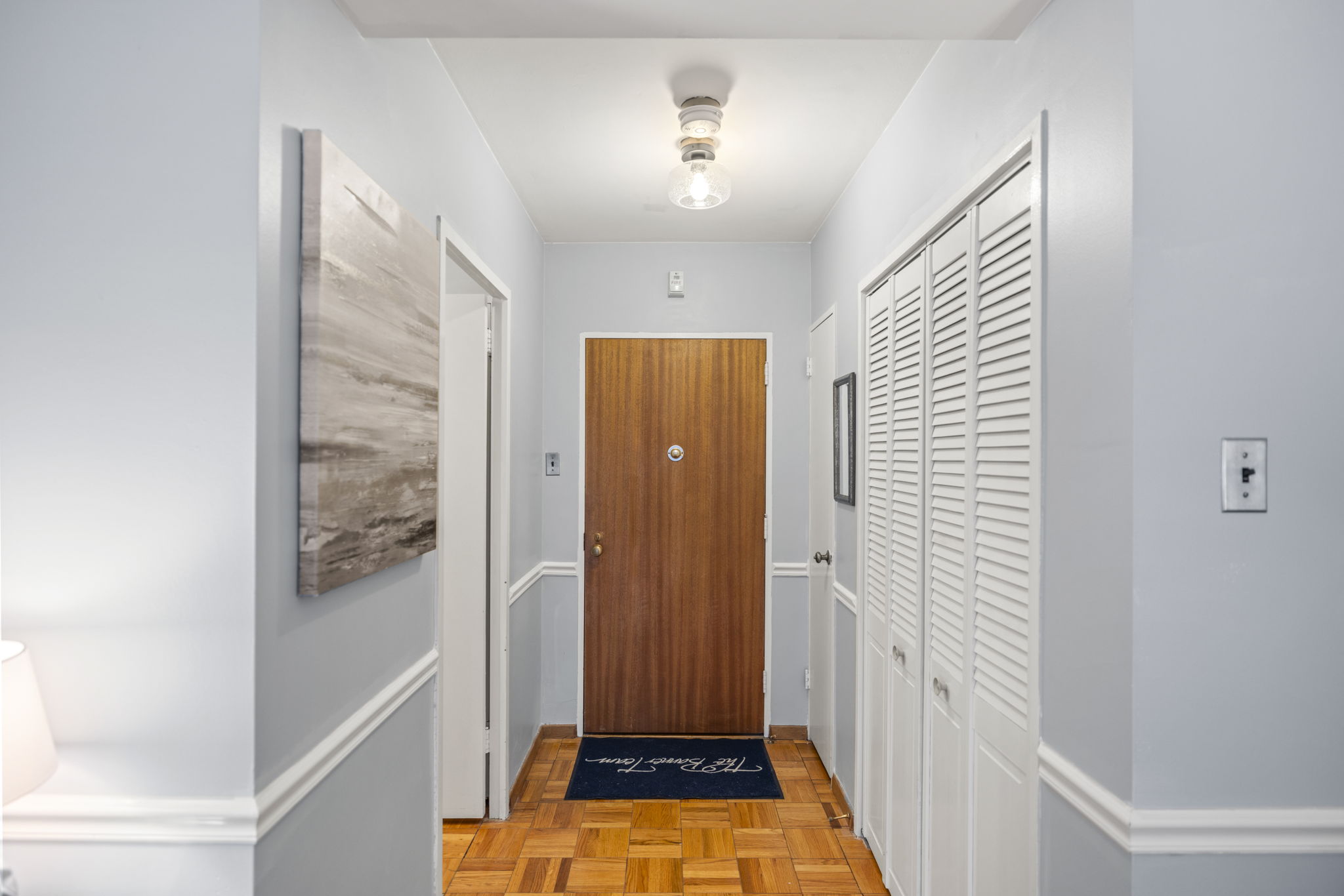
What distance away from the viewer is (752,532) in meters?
3.70

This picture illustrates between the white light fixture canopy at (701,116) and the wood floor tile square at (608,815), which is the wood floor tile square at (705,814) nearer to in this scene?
the wood floor tile square at (608,815)

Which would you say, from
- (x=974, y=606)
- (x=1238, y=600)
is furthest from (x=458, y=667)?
(x=1238, y=600)

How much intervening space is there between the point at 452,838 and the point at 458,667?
59 cm

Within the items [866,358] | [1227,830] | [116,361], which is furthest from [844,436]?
[116,361]

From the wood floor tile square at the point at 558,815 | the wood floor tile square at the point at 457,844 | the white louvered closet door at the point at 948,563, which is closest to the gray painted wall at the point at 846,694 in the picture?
the white louvered closet door at the point at 948,563

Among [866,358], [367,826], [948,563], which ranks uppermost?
[866,358]

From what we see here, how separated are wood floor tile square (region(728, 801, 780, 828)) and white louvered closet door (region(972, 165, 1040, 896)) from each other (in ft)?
4.17

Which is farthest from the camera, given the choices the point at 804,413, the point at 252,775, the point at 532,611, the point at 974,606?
the point at 804,413

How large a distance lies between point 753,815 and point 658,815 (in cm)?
36

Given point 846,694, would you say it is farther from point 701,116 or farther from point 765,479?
point 701,116

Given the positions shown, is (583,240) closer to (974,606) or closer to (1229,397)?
(974,606)

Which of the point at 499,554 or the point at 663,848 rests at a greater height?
the point at 499,554

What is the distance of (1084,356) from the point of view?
49.3 inches

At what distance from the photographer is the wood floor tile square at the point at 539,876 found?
2430 mm
